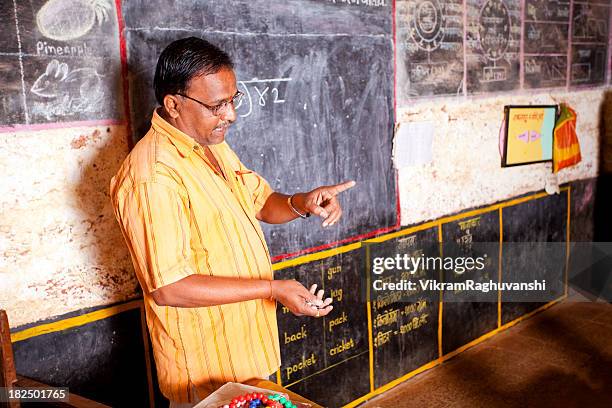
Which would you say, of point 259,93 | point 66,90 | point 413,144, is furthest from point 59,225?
point 413,144

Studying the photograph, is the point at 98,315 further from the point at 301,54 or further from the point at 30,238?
the point at 301,54

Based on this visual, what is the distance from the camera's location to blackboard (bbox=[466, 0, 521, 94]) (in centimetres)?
368

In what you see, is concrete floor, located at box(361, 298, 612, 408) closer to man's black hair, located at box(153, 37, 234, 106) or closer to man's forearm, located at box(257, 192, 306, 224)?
man's forearm, located at box(257, 192, 306, 224)

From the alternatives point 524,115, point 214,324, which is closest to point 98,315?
point 214,324

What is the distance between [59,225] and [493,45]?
3042mm

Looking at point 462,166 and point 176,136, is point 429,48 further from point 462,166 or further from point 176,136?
point 176,136

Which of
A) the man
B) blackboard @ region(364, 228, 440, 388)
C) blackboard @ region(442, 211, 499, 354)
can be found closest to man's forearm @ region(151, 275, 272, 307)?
the man

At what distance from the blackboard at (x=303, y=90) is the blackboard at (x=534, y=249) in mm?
1356

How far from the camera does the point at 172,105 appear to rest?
171 cm

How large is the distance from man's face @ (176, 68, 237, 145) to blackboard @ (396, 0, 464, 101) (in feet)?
5.71

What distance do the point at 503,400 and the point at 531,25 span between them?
8.65ft

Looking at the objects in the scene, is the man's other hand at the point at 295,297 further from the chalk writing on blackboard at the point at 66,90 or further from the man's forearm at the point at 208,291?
the chalk writing on blackboard at the point at 66,90

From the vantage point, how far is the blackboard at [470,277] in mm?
3758

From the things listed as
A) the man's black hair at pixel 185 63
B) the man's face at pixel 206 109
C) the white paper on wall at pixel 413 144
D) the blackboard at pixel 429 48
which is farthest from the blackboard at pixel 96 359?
the blackboard at pixel 429 48
